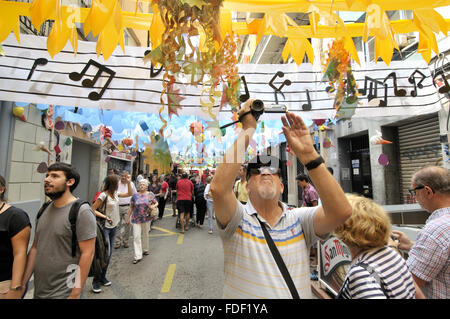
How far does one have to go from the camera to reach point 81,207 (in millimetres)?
2234

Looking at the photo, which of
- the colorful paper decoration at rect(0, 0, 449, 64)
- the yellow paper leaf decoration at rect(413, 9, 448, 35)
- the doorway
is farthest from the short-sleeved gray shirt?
the doorway

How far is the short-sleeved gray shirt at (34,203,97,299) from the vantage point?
204cm

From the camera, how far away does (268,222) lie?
1.55 meters

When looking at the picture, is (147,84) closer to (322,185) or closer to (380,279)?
(322,185)

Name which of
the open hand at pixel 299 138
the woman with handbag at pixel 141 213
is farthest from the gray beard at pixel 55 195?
the woman with handbag at pixel 141 213

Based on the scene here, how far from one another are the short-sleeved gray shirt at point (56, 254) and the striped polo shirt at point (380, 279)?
2.23 meters

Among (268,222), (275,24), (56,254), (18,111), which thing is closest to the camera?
(268,222)

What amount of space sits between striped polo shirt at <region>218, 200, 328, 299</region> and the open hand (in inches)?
17.2

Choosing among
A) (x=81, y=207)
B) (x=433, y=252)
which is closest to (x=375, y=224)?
(x=433, y=252)

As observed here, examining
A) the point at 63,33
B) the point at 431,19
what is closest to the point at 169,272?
the point at 63,33

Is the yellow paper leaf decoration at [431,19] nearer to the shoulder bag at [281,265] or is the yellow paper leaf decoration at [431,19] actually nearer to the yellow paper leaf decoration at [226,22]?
the yellow paper leaf decoration at [226,22]

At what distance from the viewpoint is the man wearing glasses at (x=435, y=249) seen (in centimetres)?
159

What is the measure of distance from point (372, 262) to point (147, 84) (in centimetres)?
253

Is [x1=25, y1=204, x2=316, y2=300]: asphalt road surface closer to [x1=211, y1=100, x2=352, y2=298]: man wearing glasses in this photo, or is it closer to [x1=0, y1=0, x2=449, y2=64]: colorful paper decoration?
[x1=211, y1=100, x2=352, y2=298]: man wearing glasses
